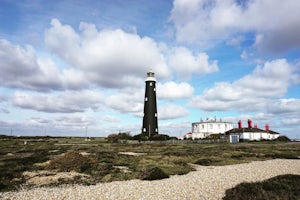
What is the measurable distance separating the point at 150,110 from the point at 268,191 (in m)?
47.2

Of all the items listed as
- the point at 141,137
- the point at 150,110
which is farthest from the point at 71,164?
the point at 141,137

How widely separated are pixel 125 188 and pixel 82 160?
8485 mm

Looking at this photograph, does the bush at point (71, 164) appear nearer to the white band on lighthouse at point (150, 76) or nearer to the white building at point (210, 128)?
the white band on lighthouse at point (150, 76)

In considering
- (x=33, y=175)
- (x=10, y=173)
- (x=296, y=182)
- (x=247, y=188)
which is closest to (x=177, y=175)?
(x=247, y=188)

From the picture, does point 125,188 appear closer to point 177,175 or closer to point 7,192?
point 177,175

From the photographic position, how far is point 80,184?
45.6 feet

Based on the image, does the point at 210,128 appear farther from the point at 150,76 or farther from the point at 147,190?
the point at 147,190

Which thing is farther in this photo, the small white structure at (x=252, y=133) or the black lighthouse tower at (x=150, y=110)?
the small white structure at (x=252, y=133)

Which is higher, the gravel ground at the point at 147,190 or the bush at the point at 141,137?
the bush at the point at 141,137

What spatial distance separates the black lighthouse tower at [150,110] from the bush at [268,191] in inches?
1796

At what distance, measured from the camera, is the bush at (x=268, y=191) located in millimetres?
9977

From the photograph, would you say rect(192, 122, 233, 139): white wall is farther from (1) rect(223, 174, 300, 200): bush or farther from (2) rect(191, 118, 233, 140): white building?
(1) rect(223, 174, 300, 200): bush

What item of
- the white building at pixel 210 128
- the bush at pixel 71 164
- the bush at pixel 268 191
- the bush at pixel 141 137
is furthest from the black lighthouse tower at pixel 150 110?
the bush at pixel 268 191

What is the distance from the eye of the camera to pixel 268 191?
428 inches
